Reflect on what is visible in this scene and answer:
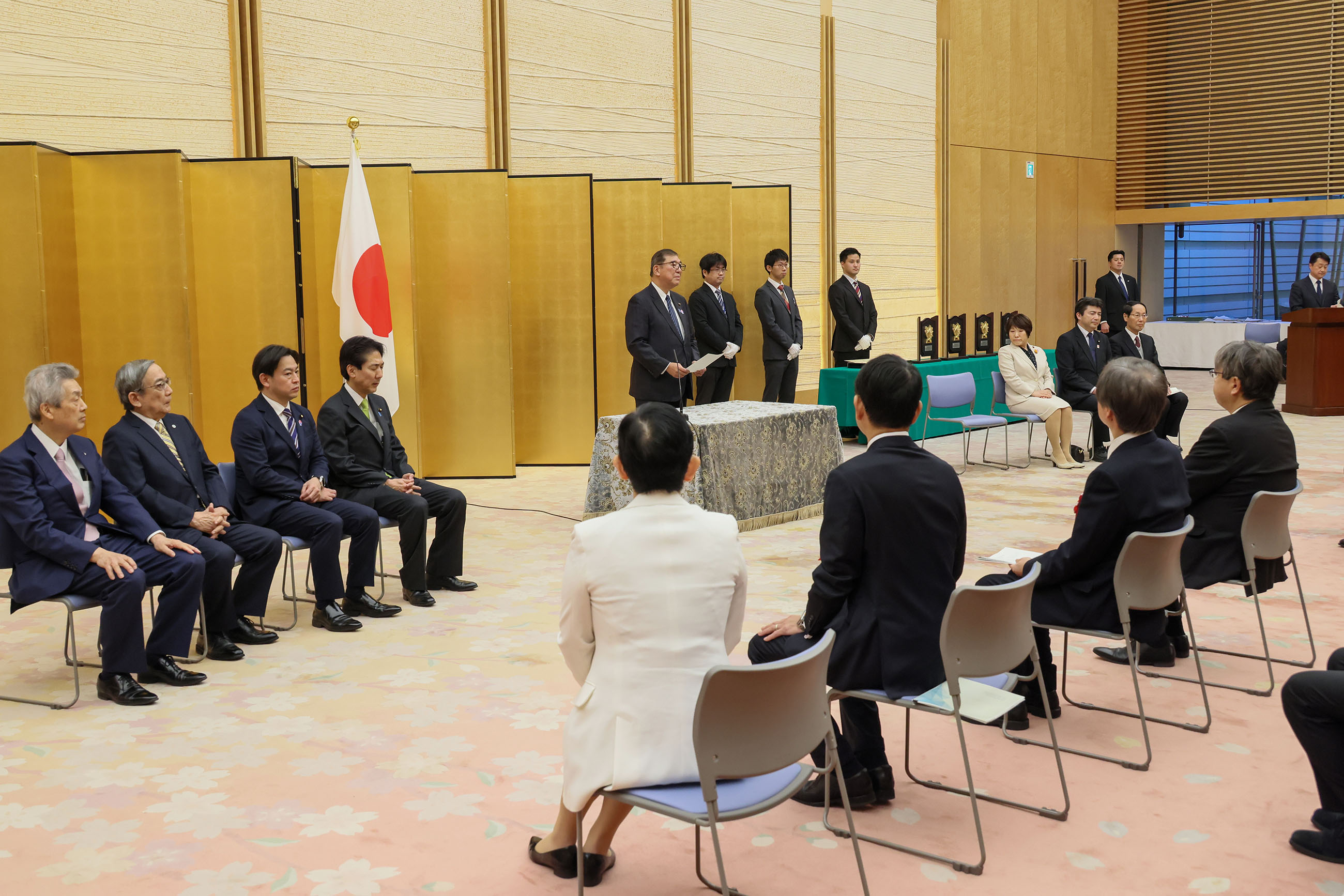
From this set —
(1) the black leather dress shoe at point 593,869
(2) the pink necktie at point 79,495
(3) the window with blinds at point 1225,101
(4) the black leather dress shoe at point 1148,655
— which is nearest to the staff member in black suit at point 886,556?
(1) the black leather dress shoe at point 593,869

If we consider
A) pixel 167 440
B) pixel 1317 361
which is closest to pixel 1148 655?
pixel 167 440

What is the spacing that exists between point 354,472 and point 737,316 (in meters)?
4.67

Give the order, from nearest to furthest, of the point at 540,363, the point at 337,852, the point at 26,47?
1. the point at 337,852
2. the point at 26,47
3. the point at 540,363

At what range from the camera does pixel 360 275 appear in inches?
290

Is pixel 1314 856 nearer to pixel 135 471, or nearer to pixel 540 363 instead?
pixel 135 471

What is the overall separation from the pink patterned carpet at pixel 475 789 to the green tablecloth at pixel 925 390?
4.91 metres

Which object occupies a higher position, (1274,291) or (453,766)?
(1274,291)

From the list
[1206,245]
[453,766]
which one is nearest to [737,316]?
[453,766]

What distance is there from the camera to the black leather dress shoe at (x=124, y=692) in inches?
162

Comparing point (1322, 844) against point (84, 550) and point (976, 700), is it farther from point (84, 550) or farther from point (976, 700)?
point (84, 550)

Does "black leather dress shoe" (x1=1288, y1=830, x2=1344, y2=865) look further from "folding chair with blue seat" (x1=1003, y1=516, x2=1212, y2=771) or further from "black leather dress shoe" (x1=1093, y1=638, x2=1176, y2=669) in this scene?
"black leather dress shoe" (x1=1093, y1=638, x2=1176, y2=669)

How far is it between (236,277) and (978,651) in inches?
230

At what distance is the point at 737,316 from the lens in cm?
957

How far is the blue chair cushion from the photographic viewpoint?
7.73 feet
